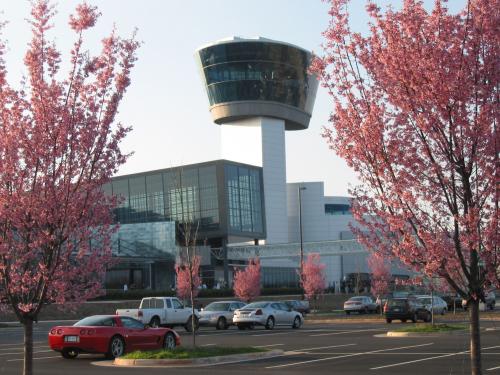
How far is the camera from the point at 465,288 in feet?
32.1

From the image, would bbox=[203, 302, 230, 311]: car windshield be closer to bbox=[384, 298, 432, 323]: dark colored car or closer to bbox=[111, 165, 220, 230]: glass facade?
bbox=[384, 298, 432, 323]: dark colored car

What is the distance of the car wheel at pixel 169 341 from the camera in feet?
77.8

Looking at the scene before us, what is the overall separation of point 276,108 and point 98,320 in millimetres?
98747

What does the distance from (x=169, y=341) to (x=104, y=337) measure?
2.61 meters

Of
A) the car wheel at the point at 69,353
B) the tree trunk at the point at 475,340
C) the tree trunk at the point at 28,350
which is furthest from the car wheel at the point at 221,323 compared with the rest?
the tree trunk at the point at 475,340

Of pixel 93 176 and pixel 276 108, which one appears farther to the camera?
pixel 276 108

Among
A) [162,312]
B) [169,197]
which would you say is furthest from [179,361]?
[169,197]

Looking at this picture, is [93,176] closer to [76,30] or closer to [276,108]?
[76,30]

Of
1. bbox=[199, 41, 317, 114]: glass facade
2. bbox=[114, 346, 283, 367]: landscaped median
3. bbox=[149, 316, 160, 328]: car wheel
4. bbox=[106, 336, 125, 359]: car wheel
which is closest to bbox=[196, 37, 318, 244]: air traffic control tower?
bbox=[199, 41, 317, 114]: glass facade

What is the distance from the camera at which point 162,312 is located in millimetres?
35281

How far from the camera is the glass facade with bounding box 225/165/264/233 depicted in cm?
9675

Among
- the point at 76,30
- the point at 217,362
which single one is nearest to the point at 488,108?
the point at 76,30

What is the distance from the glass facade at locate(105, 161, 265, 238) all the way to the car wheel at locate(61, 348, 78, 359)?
6957cm

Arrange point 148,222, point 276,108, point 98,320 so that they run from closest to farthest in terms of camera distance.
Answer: point 98,320, point 148,222, point 276,108
